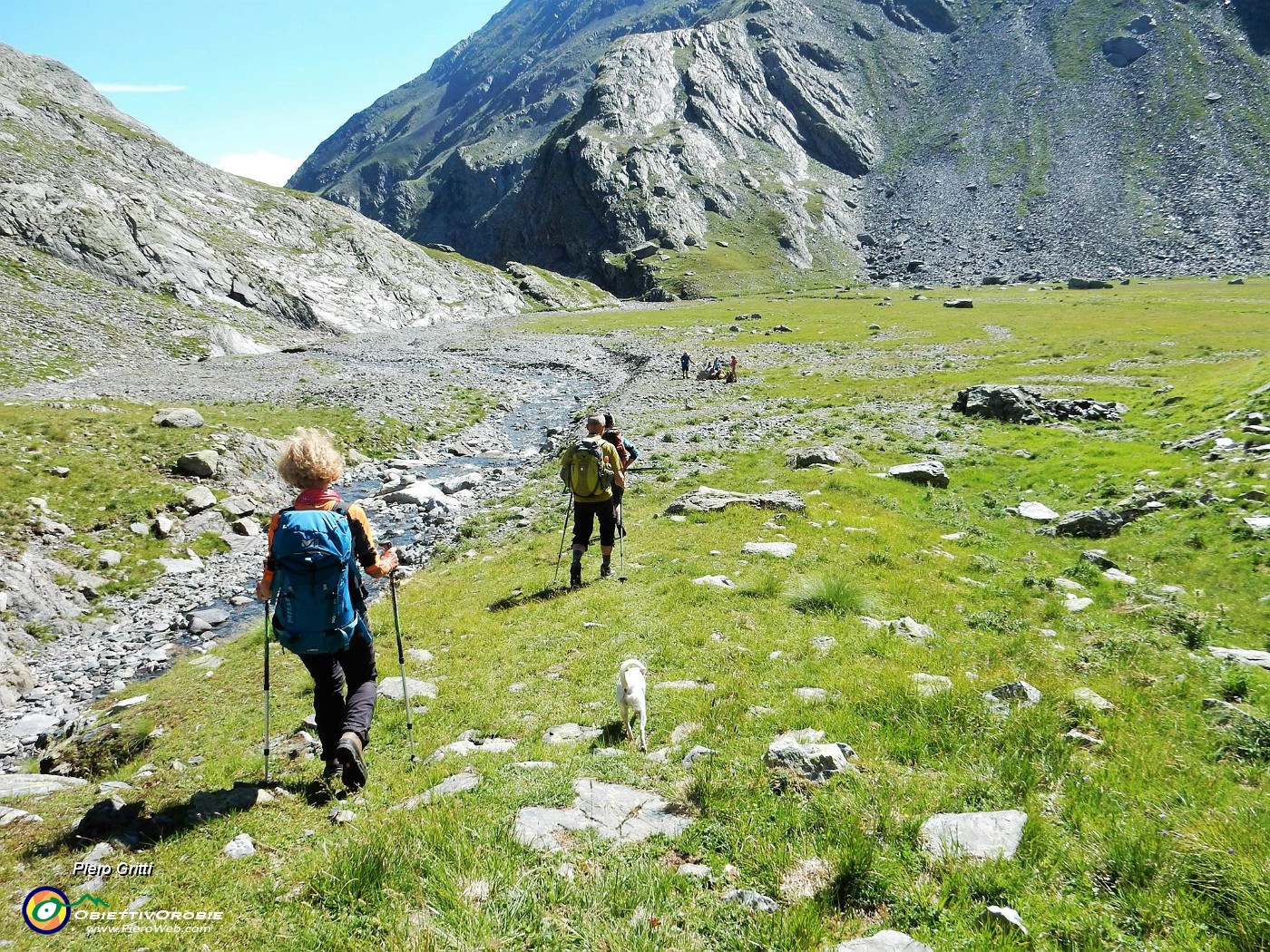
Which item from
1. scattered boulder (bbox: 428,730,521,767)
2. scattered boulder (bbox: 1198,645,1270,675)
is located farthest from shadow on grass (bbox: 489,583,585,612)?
scattered boulder (bbox: 1198,645,1270,675)

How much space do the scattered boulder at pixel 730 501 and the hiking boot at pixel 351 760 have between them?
13103 millimetres

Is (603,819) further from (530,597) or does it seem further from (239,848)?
(530,597)

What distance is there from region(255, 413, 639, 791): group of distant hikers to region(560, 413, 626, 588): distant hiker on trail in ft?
20.7

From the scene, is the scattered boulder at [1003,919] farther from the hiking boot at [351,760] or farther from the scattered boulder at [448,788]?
the hiking boot at [351,760]

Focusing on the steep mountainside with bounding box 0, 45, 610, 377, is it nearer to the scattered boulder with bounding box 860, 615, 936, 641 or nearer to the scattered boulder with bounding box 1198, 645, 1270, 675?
the scattered boulder with bounding box 860, 615, 936, 641

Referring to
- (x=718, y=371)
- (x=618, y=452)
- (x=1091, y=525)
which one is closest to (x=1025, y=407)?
(x=1091, y=525)

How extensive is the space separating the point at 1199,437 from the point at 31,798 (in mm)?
31483

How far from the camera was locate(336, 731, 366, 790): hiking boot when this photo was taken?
264 inches

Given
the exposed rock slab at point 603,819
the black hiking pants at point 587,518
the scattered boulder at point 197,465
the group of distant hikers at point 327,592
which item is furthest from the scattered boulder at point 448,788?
the scattered boulder at point 197,465

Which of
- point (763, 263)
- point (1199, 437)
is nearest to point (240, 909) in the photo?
point (1199, 437)

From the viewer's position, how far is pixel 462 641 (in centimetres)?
1188

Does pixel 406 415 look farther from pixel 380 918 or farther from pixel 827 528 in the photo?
pixel 380 918

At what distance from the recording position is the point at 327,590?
660cm

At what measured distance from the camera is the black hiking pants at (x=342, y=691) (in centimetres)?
699
